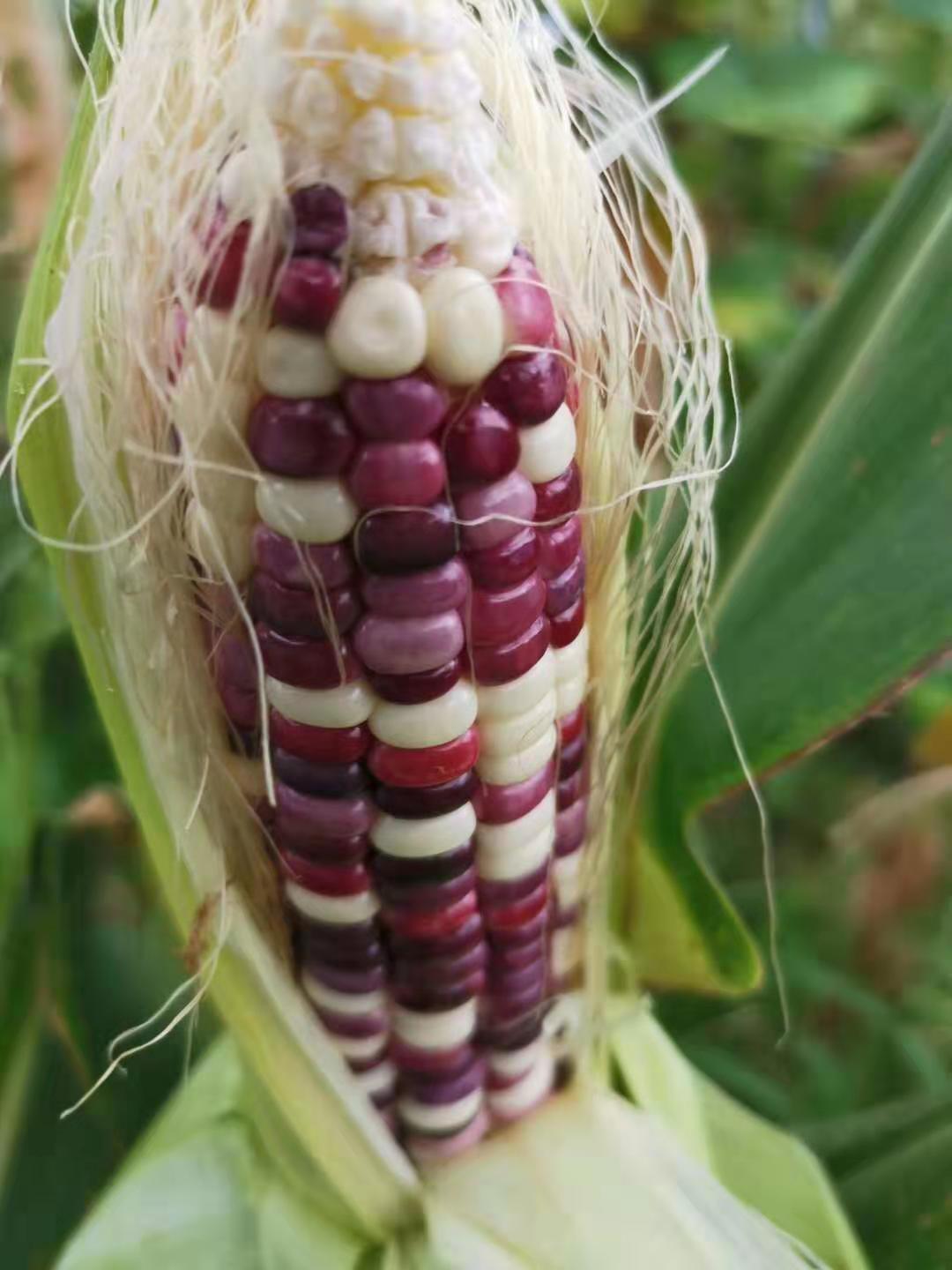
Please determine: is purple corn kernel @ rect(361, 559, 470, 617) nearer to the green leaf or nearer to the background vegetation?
the background vegetation

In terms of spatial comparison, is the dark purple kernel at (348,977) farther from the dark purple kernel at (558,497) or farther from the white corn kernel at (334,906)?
the dark purple kernel at (558,497)

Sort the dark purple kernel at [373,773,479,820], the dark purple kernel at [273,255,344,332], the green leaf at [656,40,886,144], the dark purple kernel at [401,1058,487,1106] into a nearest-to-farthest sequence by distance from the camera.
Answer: the dark purple kernel at [273,255,344,332] → the dark purple kernel at [373,773,479,820] → the dark purple kernel at [401,1058,487,1106] → the green leaf at [656,40,886,144]

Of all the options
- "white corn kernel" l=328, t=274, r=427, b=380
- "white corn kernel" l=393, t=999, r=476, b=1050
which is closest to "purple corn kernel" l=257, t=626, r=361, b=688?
"white corn kernel" l=328, t=274, r=427, b=380

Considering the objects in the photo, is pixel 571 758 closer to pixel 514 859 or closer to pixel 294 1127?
pixel 514 859

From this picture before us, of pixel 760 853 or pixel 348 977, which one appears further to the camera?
pixel 760 853

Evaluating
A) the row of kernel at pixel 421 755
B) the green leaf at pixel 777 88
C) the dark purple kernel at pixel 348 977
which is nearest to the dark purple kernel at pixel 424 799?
the row of kernel at pixel 421 755

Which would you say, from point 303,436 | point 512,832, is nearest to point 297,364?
point 303,436

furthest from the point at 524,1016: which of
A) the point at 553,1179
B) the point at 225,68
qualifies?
the point at 225,68
